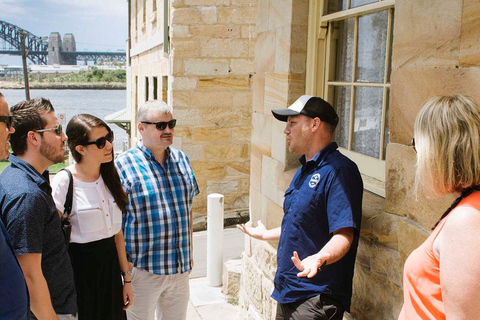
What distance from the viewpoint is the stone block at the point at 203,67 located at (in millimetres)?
8352

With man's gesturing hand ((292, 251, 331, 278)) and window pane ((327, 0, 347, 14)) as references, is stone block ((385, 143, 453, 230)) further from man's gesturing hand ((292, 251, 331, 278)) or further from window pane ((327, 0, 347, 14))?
window pane ((327, 0, 347, 14))

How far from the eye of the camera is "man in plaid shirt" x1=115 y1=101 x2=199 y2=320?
3.20 m

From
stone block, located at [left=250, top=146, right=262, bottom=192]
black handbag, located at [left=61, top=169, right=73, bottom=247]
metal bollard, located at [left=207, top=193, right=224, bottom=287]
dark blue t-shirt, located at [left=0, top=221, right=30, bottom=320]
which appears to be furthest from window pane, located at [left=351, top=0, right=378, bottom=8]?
metal bollard, located at [left=207, top=193, right=224, bottom=287]

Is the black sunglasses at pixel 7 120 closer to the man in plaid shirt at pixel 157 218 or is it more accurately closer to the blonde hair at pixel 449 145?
the man in plaid shirt at pixel 157 218

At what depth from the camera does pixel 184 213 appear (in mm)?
3336

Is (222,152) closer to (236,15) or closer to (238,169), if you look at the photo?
(238,169)

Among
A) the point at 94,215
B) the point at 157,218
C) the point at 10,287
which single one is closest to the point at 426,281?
the point at 10,287

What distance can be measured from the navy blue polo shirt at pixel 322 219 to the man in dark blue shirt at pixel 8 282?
1296 mm

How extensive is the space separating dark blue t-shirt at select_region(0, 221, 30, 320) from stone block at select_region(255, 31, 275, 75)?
2.53m

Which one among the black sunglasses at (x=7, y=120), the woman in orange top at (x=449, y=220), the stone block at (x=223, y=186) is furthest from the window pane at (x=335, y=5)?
the stone block at (x=223, y=186)

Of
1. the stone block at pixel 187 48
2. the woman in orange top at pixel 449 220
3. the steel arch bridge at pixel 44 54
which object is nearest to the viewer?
the woman in orange top at pixel 449 220

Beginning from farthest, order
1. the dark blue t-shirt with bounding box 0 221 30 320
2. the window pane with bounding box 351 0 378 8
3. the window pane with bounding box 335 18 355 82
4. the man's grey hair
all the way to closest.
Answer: the man's grey hair < the window pane with bounding box 335 18 355 82 < the window pane with bounding box 351 0 378 8 < the dark blue t-shirt with bounding box 0 221 30 320

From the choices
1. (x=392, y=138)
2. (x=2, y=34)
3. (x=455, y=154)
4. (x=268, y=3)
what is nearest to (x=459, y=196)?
(x=455, y=154)

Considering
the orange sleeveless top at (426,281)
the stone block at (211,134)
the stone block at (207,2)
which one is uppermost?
the stone block at (207,2)
